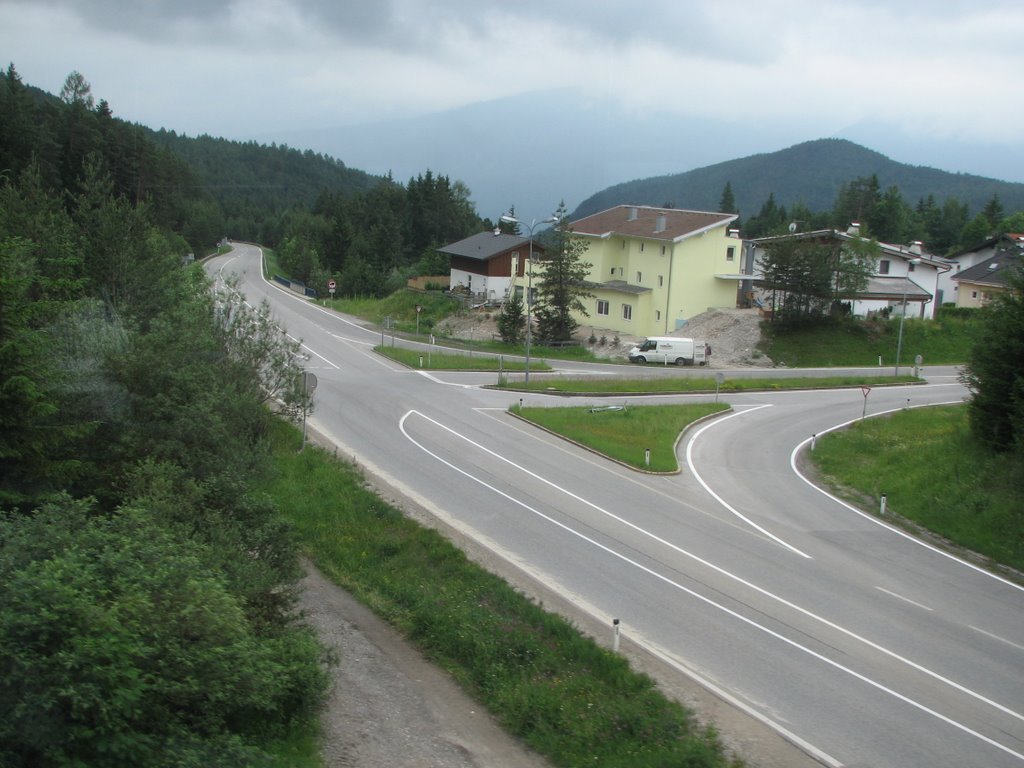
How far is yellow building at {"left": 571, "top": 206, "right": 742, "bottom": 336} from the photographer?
186 ft

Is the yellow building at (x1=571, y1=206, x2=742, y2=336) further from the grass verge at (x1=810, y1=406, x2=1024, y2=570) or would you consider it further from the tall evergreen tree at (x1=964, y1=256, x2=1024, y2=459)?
the tall evergreen tree at (x1=964, y1=256, x2=1024, y2=459)

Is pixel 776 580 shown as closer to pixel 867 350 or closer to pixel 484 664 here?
pixel 484 664

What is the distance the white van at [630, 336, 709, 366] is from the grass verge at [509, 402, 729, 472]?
1355cm

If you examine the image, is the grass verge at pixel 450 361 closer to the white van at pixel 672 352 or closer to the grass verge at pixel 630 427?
the white van at pixel 672 352

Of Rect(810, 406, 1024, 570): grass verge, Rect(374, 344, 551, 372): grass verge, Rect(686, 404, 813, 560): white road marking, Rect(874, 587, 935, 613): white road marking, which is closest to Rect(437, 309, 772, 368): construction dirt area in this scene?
Rect(374, 344, 551, 372): grass verge

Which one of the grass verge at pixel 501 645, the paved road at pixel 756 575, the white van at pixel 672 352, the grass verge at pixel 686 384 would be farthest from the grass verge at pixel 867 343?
the grass verge at pixel 501 645

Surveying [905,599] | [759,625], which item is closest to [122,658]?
[759,625]

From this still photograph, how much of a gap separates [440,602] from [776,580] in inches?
256

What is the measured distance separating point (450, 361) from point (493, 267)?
83.0ft

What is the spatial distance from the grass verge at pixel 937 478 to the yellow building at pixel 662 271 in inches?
1076

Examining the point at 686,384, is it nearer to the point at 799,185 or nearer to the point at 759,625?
the point at 759,625

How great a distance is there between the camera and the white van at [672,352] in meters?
49.1

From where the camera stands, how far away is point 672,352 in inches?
1933

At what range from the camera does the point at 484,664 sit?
12.1 m
